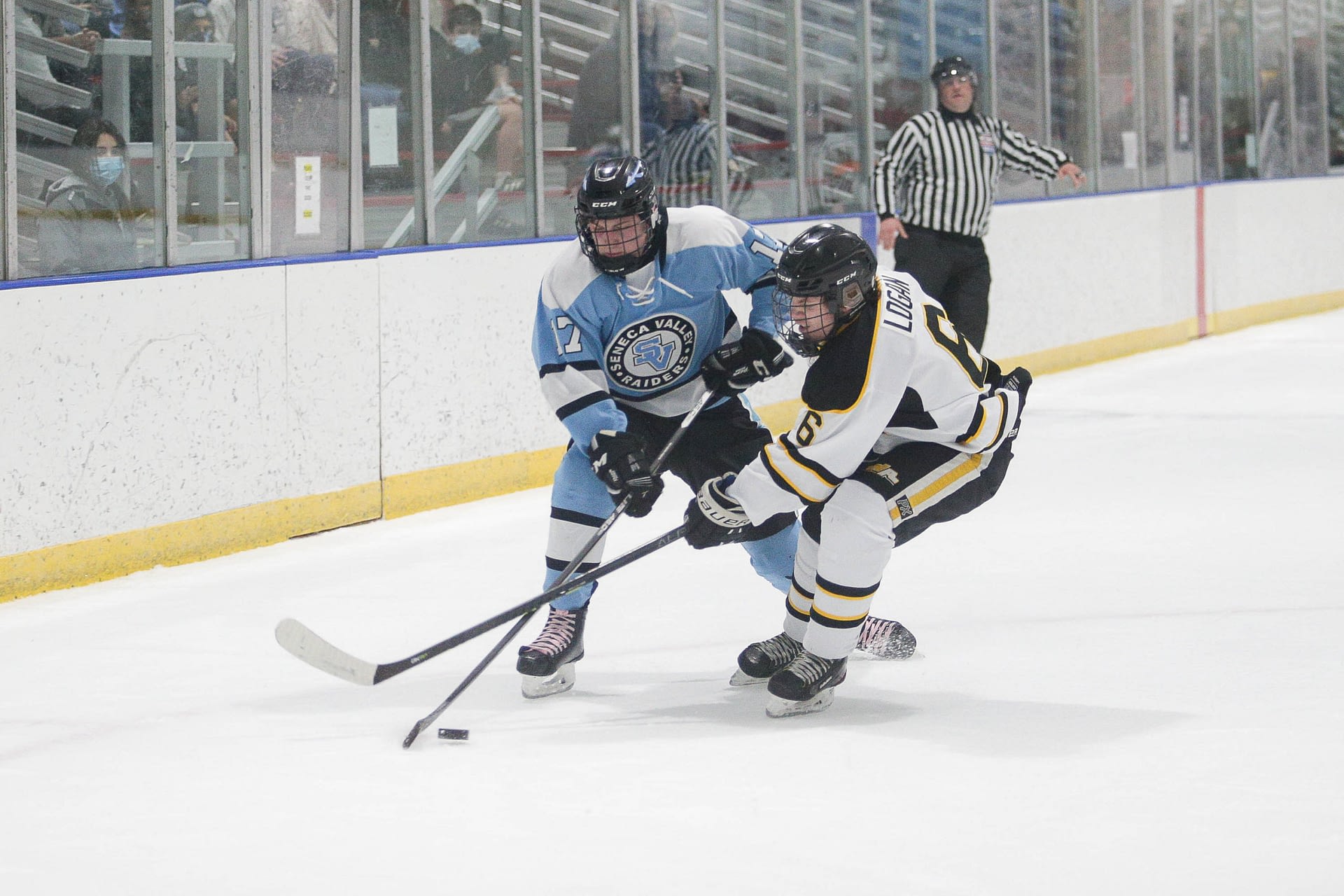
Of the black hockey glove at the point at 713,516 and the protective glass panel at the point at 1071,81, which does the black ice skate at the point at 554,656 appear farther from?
the protective glass panel at the point at 1071,81

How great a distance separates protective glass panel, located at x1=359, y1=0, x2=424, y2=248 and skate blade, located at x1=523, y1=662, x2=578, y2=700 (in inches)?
87.6

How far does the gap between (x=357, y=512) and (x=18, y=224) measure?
120 cm

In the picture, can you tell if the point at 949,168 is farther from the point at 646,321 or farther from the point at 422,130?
the point at 646,321

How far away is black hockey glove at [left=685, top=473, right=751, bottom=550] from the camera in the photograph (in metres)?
2.80

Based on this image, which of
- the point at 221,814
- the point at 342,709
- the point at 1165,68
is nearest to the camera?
→ the point at 221,814

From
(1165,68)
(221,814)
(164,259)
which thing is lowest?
(221,814)

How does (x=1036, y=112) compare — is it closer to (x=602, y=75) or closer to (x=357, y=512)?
(x=602, y=75)

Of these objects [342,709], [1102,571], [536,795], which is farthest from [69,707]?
[1102,571]

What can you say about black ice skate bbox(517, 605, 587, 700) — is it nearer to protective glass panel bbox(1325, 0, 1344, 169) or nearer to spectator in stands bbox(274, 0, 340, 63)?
spectator in stands bbox(274, 0, 340, 63)

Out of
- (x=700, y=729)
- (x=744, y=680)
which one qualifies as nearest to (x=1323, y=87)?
(x=744, y=680)

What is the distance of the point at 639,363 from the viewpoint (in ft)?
10.3

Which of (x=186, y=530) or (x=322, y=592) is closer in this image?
(x=322, y=592)

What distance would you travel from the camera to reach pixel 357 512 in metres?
4.74

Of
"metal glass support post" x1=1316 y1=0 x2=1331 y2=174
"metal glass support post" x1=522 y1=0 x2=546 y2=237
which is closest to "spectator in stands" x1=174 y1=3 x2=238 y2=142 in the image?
"metal glass support post" x1=522 y1=0 x2=546 y2=237
